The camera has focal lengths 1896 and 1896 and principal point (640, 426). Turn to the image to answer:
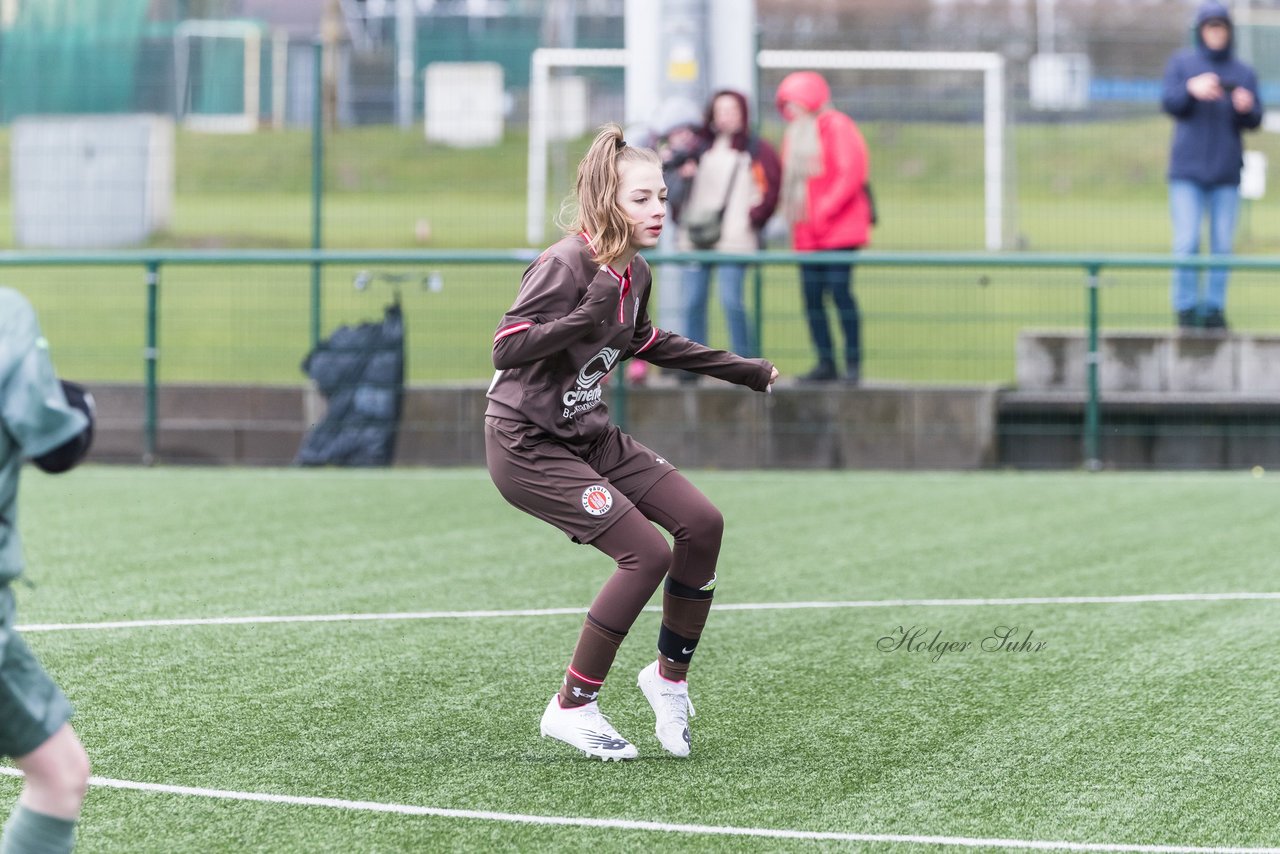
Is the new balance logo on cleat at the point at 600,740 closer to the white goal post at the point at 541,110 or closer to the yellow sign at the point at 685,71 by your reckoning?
the yellow sign at the point at 685,71

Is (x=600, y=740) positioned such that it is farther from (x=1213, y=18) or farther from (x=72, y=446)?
(x=1213, y=18)

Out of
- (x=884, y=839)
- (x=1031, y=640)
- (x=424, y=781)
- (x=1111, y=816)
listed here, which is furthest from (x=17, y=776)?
(x=1031, y=640)

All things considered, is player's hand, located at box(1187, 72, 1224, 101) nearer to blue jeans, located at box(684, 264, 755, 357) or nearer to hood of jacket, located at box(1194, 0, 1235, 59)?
hood of jacket, located at box(1194, 0, 1235, 59)

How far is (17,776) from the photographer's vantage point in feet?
15.2

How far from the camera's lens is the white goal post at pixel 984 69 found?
16969 millimetres

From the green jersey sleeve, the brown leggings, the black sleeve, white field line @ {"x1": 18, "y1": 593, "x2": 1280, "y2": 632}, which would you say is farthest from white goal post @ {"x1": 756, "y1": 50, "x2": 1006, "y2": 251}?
the green jersey sleeve

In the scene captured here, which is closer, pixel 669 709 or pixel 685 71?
pixel 669 709

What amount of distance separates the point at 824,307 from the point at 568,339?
729cm

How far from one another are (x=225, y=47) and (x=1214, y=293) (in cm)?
982

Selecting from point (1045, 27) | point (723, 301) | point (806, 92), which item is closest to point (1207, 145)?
point (806, 92)

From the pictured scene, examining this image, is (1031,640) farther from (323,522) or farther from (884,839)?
(323,522)

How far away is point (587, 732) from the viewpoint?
191 inches

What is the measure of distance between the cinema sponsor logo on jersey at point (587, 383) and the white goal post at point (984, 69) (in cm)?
1194

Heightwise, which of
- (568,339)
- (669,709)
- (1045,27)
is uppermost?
(1045,27)
